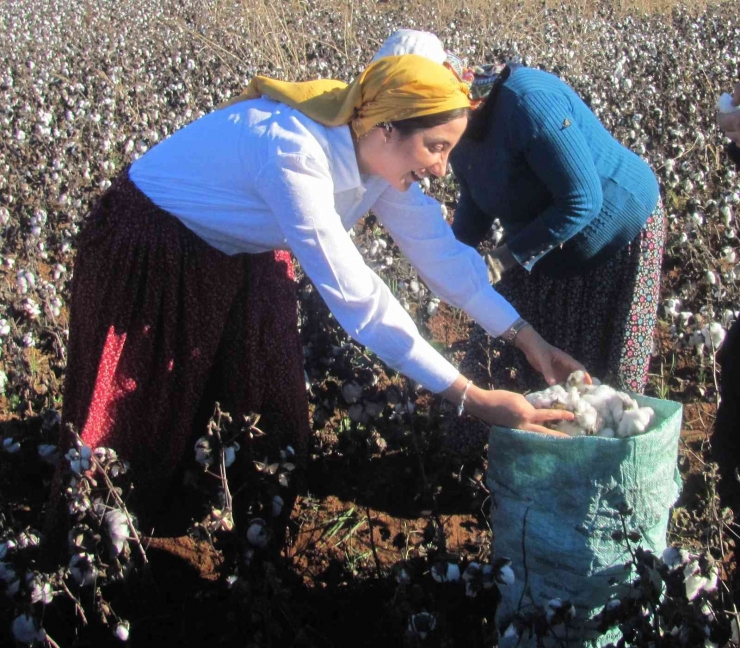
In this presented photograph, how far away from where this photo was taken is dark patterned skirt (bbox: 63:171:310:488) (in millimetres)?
1917

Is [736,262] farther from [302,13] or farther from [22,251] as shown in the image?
[302,13]

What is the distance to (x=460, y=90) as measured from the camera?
62.7 inches

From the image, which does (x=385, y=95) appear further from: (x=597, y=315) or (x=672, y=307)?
(x=672, y=307)

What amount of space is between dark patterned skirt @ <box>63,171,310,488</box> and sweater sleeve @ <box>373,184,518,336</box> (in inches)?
13.1

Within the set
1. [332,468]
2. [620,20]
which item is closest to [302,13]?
[620,20]

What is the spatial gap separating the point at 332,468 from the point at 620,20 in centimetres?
878

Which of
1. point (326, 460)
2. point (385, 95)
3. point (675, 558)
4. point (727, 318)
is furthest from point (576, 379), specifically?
point (727, 318)

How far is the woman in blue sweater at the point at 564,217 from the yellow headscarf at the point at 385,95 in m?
0.38

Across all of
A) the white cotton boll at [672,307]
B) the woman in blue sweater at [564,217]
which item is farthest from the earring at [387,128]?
the white cotton boll at [672,307]

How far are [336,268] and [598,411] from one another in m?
0.58

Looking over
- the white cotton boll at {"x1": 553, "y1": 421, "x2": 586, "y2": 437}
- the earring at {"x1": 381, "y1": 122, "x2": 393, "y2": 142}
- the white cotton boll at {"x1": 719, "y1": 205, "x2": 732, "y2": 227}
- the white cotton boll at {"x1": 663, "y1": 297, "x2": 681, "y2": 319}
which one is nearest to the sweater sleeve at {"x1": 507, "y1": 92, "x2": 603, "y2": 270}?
the earring at {"x1": 381, "y1": 122, "x2": 393, "y2": 142}

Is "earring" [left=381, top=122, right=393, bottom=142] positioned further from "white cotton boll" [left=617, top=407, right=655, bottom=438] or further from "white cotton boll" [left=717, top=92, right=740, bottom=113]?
"white cotton boll" [left=717, top=92, right=740, bottom=113]

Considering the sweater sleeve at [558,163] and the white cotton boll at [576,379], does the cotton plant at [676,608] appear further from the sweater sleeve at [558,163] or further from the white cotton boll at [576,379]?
the sweater sleeve at [558,163]

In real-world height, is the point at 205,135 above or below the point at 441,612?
above
